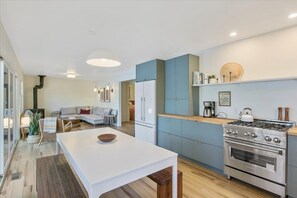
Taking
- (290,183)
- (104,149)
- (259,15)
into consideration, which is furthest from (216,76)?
(104,149)

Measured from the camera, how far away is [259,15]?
2.05 meters

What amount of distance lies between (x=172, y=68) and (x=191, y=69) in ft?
1.83

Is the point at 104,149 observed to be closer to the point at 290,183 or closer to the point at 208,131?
the point at 208,131

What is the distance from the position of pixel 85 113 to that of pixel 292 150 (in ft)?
28.2

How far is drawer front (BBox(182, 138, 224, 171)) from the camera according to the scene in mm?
2715

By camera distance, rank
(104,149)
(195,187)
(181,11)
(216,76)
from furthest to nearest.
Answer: (216,76) < (195,187) < (181,11) < (104,149)

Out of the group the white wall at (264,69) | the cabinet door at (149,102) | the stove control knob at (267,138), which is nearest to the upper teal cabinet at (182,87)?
the cabinet door at (149,102)

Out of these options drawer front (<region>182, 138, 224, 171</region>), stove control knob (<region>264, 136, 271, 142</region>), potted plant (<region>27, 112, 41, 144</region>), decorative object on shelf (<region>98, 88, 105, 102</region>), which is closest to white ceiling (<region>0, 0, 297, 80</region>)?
stove control knob (<region>264, 136, 271, 142</region>)

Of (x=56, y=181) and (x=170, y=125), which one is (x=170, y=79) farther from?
(x=56, y=181)

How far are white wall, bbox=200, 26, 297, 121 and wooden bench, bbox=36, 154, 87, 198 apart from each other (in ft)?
9.65

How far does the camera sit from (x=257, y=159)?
2268mm

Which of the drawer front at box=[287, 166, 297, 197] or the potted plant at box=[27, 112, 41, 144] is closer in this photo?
the drawer front at box=[287, 166, 297, 197]

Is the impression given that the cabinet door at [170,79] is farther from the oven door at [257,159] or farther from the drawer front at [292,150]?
the drawer front at [292,150]

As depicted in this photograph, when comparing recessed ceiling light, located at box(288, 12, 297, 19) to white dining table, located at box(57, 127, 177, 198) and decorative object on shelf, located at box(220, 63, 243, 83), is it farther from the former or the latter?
white dining table, located at box(57, 127, 177, 198)
